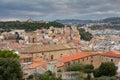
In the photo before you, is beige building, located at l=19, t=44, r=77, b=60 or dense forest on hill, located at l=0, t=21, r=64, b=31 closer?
beige building, located at l=19, t=44, r=77, b=60

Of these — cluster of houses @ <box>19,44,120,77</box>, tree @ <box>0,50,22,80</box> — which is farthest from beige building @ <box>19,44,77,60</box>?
tree @ <box>0,50,22,80</box>

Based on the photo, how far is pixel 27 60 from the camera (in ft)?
160

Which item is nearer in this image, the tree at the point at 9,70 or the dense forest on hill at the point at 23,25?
the tree at the point at 9,70

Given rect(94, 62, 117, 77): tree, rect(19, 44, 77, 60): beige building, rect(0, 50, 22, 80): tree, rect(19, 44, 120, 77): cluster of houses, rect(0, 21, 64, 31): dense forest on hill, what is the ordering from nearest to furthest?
rect(0, 50, 22, 80): tree < rect(94, 62, 117, 77): tree < rect(19, 44, 120, 77): cluster of houses < rect(19, 44, 77, 60): beige building < rect(0, 21, 64, 31): dense forest on hill

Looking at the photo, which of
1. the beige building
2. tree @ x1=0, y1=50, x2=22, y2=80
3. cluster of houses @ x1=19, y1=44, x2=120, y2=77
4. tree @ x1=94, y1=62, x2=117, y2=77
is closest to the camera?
tree @ x1=0, y1=50, x2=22, y2=80

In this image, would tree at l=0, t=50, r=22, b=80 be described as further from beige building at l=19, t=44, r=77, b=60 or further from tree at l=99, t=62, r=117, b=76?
beige building at l=19, t=44, r=77, b=60

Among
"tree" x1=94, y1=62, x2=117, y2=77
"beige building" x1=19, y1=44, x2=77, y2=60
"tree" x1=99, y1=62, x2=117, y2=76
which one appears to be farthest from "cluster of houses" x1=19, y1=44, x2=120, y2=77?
"tree" x1=99, y1=62, x2=117, y2=76

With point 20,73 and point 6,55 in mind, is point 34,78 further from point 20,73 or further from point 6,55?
point 6,55

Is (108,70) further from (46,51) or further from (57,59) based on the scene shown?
(46,51)

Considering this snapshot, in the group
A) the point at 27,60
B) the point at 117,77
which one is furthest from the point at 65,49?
the point at 117,77

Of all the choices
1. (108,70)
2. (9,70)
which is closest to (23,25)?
(108,70)

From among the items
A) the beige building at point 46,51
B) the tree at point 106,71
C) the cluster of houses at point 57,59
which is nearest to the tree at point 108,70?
the tree at point 106,71

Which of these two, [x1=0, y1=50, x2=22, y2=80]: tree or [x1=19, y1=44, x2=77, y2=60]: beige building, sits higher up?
[x1=0, y1=50, x2=22, y2=80]: tree

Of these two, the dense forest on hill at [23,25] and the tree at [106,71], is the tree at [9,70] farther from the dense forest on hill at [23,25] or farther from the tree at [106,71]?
the dense forest on hill at [23,25]
